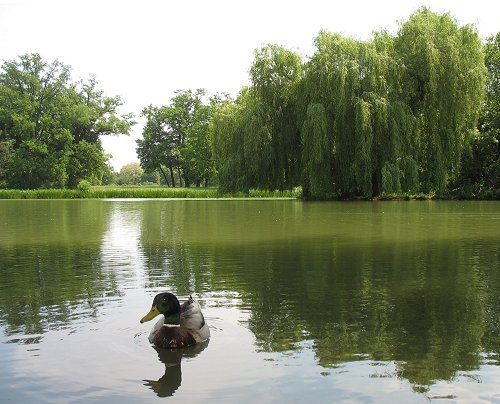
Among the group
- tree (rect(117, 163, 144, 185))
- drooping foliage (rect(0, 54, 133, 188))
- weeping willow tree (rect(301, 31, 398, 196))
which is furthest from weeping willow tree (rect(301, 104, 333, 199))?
tree (rect(117, 163, 144, 185))

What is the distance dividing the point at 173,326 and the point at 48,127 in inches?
2667

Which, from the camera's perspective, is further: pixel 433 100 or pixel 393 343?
pixel 433 100

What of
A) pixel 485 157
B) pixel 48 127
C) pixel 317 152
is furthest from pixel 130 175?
pixel 317 152

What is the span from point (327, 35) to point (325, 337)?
3279 centimetres

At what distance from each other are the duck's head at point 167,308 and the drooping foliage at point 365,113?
2809 cm

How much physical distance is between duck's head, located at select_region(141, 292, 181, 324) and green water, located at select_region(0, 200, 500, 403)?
0.32 meters

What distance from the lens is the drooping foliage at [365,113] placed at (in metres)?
33.3

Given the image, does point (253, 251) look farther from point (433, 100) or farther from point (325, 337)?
point (433, 100)

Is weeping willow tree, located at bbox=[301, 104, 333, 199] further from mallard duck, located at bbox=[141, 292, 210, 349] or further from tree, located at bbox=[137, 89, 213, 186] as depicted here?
tree, located at bbox=[137, 89, 213, 186]

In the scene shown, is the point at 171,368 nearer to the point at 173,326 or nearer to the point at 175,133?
the point at 173,326

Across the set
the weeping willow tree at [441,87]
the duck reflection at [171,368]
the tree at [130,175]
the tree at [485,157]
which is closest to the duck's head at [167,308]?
the duck reflection at [171,368]

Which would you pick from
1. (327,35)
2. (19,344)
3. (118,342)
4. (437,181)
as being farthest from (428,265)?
(327,35)

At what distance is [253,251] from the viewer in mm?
12703

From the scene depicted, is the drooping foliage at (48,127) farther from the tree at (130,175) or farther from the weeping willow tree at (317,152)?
the tree at (130,175)
